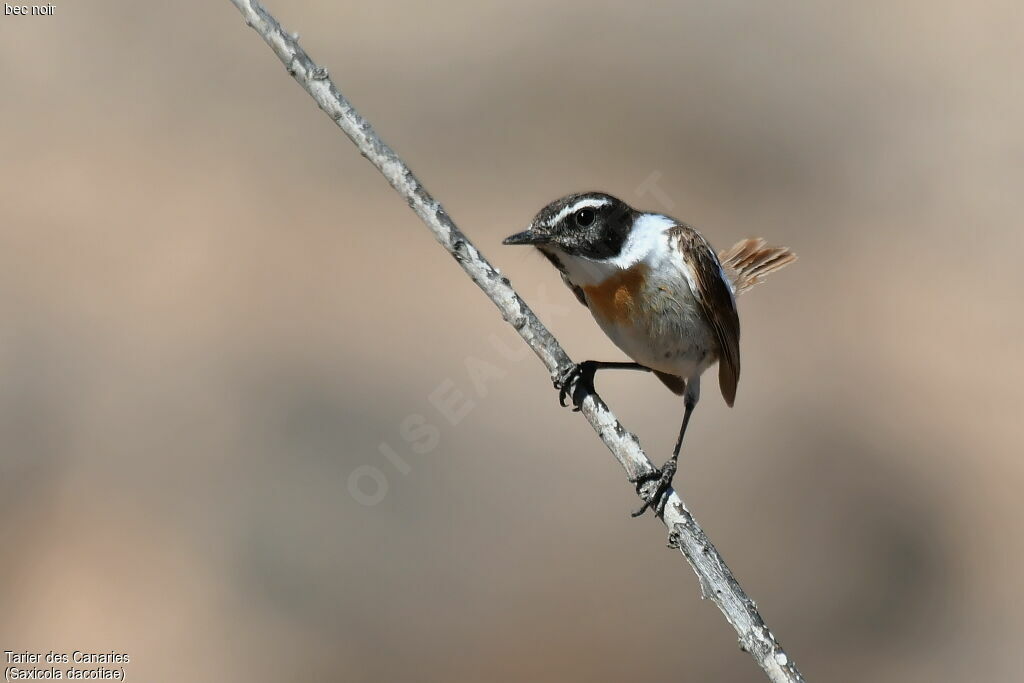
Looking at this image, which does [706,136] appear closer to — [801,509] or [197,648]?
[801,509]

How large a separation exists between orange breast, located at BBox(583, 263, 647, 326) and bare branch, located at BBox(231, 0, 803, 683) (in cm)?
126

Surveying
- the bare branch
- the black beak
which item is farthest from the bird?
the bare branch

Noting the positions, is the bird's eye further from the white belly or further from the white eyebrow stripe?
the white belly

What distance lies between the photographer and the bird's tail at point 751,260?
326 inches

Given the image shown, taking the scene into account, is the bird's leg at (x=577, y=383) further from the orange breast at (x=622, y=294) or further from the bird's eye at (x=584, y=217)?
the bird's eye at (x=584, y=217)

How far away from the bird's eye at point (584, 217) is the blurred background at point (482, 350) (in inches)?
169

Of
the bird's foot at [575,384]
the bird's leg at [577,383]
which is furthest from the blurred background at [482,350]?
the bird's foot at [575,384]

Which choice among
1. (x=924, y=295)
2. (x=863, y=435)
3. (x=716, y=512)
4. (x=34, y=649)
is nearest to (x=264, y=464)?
(x=34, y=649)

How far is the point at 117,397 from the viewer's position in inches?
429

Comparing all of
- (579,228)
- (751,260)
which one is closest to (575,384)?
(579,228)

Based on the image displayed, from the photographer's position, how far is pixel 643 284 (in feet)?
21.8

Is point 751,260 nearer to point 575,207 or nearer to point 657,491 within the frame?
point 575,207

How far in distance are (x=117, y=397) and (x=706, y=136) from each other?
7615 millimetres

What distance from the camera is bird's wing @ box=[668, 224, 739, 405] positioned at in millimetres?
6871
